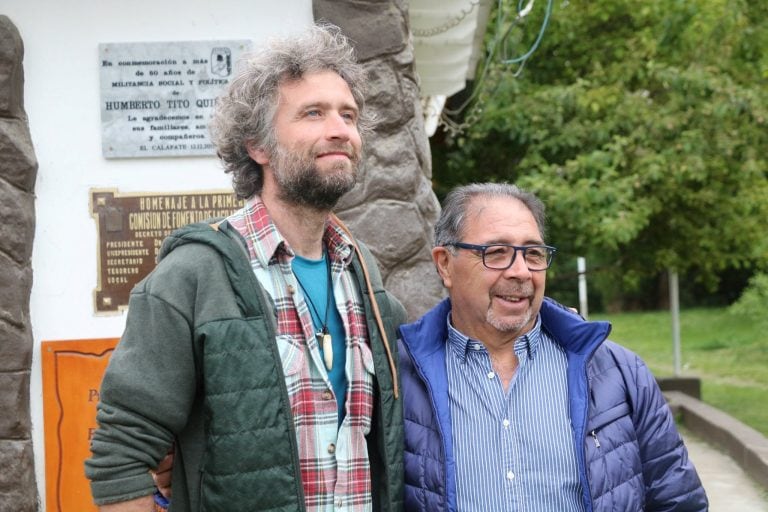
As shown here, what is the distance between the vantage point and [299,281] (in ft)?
7.99

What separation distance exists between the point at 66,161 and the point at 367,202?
1.20 metres

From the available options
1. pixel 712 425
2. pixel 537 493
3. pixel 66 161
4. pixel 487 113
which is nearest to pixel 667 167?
pixel 487 113

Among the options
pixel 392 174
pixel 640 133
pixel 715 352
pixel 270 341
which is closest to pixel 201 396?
pixel 270 341

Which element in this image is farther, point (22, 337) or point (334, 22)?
point (334, 22)

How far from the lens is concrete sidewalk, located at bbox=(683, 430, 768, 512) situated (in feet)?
20.4

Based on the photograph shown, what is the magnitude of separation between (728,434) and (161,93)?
535cm

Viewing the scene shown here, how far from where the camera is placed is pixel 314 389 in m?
2.35

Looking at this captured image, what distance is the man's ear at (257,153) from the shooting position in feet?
8.11

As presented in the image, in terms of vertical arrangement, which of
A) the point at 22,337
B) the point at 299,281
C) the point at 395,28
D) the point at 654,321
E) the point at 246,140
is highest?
the point at 395,28

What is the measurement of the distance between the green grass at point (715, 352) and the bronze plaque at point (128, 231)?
5.97 meters

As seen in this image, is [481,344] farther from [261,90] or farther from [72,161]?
[72,161]

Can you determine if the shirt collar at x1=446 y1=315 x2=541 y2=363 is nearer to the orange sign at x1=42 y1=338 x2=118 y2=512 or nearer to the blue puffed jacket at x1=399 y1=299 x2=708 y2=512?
the blue puffed jacket at x1=399 y1=299 x2=708 y2=512

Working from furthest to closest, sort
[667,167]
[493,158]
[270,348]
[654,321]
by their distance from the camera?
[654,321] → [493,158] → [667,167] → [270,348]

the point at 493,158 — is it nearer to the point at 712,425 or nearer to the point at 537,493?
the point at 712,425
